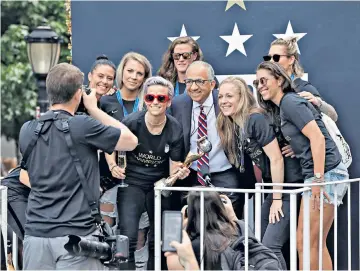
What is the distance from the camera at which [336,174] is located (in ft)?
29.7

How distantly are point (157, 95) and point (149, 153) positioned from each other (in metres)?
0.46

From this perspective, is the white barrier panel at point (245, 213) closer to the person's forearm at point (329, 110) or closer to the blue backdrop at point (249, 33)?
the person's forearm at point (329, 110)

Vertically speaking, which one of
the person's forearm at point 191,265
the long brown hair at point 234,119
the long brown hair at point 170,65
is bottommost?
the person's forearm at point 191,265

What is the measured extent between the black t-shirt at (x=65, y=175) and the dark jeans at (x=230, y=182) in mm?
1461

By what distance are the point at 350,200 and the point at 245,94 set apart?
1.64 metres

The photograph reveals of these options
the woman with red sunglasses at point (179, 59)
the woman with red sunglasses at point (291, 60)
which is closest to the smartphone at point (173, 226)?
the woman with red sunglasses at point (291, 60)

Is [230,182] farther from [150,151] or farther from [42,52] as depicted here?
[42,52]

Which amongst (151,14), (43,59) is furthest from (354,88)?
(43,59)

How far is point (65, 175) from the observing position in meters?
7.58

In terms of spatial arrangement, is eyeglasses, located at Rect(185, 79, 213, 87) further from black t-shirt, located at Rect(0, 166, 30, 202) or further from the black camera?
the black camera

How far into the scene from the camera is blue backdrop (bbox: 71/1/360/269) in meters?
10.0

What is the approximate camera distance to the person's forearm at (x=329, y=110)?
380 inches

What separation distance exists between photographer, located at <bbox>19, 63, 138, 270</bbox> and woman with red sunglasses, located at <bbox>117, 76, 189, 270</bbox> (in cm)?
111

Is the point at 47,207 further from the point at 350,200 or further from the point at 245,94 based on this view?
the point at 350,200
